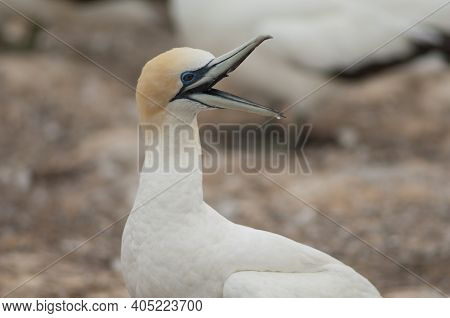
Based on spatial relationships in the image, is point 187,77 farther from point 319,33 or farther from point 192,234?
point 319,33

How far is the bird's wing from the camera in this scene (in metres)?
3.33

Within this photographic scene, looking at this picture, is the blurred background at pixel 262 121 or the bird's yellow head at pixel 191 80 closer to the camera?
the bird's yellow head at pixel 191 80

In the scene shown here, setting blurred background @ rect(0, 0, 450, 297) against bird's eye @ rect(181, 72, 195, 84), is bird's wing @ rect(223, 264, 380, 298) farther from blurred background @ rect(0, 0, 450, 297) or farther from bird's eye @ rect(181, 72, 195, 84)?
blurred background @ rect(0, 0, 450, 297)

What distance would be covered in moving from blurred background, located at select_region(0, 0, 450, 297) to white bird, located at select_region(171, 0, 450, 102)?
0.01 m

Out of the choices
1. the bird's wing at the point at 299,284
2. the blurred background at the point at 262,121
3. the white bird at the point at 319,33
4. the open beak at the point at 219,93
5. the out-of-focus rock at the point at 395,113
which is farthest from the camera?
the out-of-focus rock at the point at 395,113

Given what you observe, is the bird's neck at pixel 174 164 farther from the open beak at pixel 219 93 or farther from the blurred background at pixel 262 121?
the blurred background at pixel 262 121

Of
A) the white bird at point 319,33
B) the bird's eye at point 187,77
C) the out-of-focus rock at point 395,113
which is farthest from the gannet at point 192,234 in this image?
the out-of-focus rock at point 395,113

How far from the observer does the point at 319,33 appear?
793 centimetres

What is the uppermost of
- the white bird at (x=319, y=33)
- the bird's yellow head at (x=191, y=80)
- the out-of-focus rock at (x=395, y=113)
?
the white bird at (x=319, y=33)

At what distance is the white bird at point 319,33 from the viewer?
311 inches

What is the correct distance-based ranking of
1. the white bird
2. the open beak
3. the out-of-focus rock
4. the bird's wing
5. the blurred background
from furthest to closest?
the out-of-focus rock, the white bird, the blurred background, the open beak, the bird's wing

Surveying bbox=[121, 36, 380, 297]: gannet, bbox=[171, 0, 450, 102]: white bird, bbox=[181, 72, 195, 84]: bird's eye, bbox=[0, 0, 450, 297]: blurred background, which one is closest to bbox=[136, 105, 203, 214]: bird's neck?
bbox=[121, 36, 380, 297]: gannet

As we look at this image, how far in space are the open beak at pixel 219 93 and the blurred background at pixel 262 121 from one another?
6.87 feet

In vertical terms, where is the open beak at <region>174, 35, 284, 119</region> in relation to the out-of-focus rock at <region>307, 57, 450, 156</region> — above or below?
below
